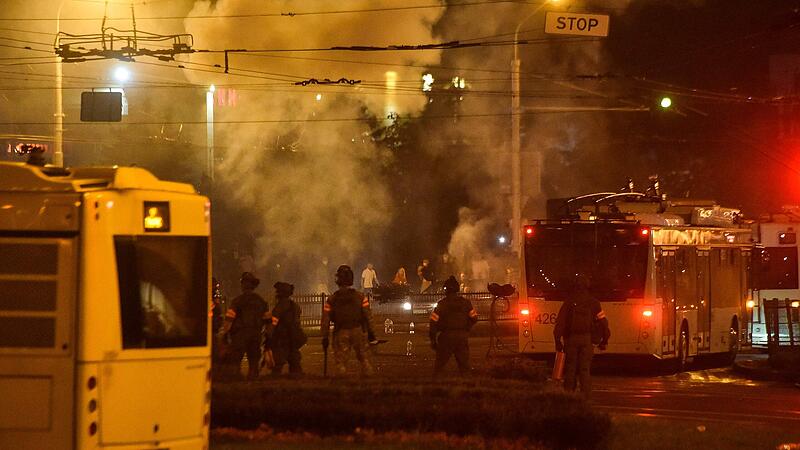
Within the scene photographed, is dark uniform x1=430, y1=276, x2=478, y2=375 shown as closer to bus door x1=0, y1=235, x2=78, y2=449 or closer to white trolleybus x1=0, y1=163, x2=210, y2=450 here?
white trolleybus x1=0, y1=163, x2=210, y2=450

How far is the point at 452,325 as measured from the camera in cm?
1516

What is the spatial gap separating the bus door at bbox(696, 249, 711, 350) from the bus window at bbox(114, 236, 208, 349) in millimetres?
15203

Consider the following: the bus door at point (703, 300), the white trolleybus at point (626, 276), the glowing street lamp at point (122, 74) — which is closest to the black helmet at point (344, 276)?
the white trolleybus at point (626, 276)

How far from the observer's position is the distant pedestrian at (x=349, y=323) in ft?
49.0

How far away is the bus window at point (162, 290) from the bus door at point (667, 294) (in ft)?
42.5

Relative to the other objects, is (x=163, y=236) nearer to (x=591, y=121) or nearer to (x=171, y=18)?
(x=171, y=18)

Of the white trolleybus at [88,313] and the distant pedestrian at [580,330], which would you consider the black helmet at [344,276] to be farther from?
the white trolleybus at [88,313]

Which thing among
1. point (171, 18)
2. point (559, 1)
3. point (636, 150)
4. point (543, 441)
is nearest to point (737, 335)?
point (559, 1)

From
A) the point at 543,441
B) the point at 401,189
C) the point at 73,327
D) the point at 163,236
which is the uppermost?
the point at 401,189

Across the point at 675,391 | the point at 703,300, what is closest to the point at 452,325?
the point at 675,391

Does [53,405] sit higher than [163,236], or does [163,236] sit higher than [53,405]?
[163,236]

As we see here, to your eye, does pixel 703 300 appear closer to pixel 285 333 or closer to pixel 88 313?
pixel 285 333

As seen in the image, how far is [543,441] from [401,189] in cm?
4034

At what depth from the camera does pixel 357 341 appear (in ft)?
49.4
